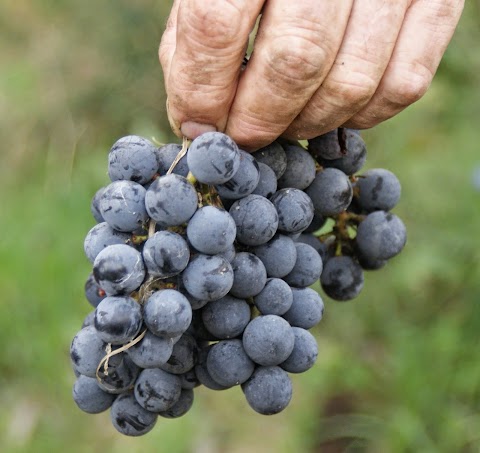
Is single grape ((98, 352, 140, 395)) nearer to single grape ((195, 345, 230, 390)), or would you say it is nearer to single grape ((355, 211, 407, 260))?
single grape ((195, 345, 230, 390))

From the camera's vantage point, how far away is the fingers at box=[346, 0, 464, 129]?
100 centimetres

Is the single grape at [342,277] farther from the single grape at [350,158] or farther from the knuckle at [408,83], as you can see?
the knuckle at [408,83]

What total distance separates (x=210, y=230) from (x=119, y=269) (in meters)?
0.14

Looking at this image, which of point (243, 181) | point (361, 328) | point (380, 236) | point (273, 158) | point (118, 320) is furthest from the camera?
point (361, 328)

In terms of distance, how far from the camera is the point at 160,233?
35.3 inches

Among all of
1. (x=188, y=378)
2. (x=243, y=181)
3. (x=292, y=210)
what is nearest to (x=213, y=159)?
(x=243, y=181)

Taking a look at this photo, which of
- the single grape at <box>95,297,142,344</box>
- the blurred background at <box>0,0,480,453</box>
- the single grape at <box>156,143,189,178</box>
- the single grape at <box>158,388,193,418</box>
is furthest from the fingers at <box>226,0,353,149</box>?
the blurred background at <box>0,0,480,453</box>

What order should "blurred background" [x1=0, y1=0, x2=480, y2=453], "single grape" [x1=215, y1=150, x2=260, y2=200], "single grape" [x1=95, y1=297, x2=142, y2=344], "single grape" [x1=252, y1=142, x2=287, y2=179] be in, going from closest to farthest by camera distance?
"single grape" [x1=95, y1=297, x2=142, y2=344] → "single grape" [x1=215, y1=150, x2=260, y2=200] → "single grape" [x1=252, y1=142, x2=287, y2=179] → "blurred background" [x1=0, y1=0, x2=480, y2=453]

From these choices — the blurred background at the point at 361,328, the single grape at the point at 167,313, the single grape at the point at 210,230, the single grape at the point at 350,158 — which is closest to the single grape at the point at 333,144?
the single grape at the point at 350,158

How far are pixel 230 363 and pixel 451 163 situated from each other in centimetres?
194

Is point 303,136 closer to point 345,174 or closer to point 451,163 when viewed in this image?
point 345,174

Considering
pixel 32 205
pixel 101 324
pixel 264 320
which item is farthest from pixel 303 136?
pixel 32 205

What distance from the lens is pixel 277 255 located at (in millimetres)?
1010

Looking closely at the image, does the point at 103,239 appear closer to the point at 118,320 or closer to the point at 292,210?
the point at 118,320
